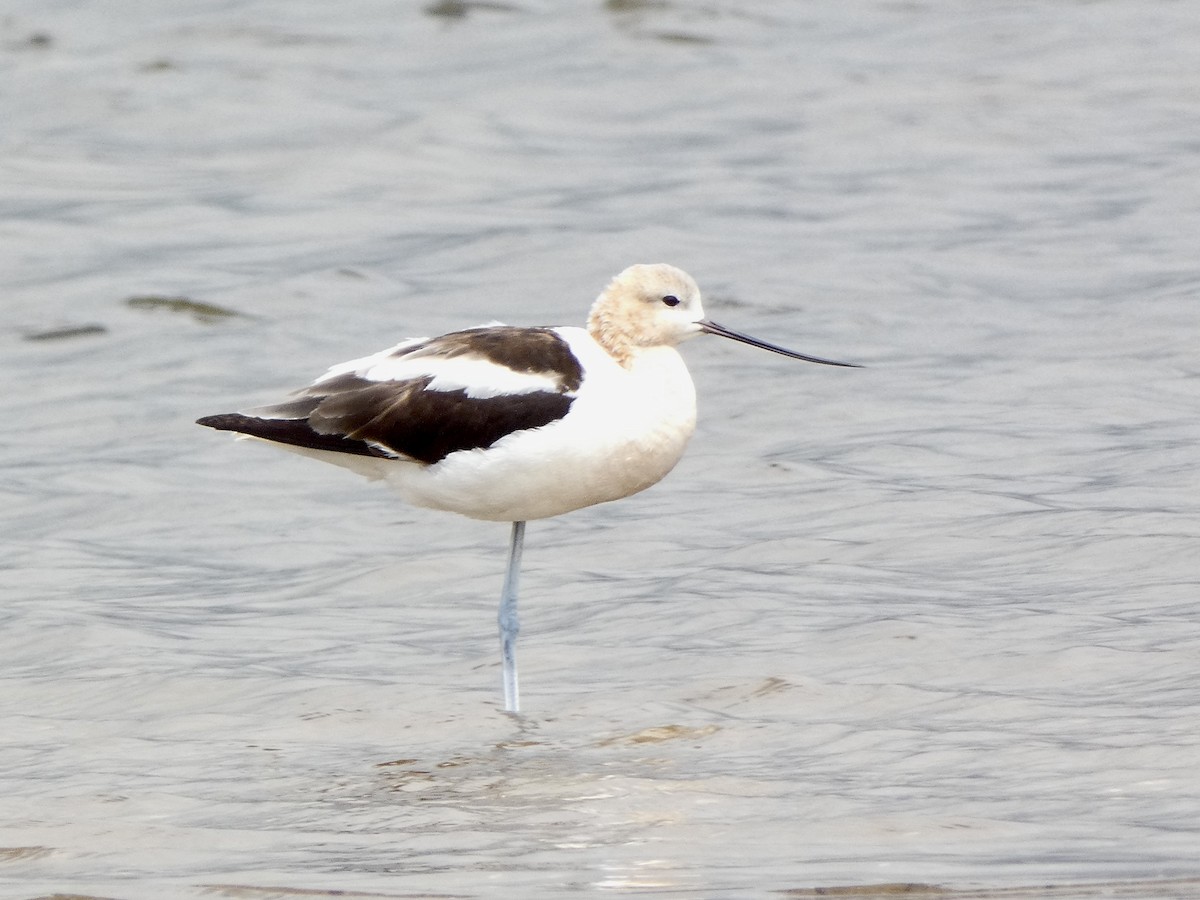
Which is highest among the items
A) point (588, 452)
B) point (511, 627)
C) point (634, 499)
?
point (588, 452)

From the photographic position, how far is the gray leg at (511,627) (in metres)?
7.13

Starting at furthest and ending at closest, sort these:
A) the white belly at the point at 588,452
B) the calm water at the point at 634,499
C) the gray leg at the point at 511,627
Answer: the gray leg at the point at 511,627 → the white belly at the point at 588,452 → the calm water at the point at 634,499

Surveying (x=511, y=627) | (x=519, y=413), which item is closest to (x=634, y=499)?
(x=511, y=627)

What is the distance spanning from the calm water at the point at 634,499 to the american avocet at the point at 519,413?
848 mm

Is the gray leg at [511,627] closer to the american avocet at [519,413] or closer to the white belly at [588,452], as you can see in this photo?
the american avocet at [519,413]

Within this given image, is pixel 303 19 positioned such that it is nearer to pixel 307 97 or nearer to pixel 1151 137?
pixel 307 97

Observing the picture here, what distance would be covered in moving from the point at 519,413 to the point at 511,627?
0.96 m

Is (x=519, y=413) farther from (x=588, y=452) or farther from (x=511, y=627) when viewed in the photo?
(x=511, y=627)

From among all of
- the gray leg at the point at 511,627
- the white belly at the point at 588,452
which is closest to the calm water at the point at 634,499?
the gray leg at the point at 511,627

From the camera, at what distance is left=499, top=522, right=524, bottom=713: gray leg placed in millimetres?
7133

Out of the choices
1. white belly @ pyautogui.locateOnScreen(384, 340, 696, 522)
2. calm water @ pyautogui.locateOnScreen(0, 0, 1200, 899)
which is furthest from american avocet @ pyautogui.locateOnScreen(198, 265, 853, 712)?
calm water @ pyautogui.locateOnScreen(0, 0, 1200, 899)

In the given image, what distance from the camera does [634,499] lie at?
10.2 metres

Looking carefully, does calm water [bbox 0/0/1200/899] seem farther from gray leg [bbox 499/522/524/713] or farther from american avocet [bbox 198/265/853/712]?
american avocet [bbox 198/265/853/712]

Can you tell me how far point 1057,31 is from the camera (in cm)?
1825
